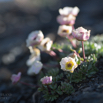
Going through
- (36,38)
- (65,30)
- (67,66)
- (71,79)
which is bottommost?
(71,79)

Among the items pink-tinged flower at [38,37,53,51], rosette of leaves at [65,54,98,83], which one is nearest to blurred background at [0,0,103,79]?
pink-tinged flower at [38,37,53,51]

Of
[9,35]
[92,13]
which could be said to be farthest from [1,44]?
[92,13]

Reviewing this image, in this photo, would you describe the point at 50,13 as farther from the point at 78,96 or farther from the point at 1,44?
the point at 78,96

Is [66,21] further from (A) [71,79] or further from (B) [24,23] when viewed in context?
(B) [24,23]

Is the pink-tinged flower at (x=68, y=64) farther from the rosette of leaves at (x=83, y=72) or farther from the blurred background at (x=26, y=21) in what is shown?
the blurred background at (x=26, y=21)

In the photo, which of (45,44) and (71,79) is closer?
(71,79)

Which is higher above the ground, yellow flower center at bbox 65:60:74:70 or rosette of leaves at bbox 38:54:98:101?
yellow flower center at bbox 65:60:74:70

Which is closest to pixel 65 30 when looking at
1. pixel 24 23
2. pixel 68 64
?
pixel 68 64

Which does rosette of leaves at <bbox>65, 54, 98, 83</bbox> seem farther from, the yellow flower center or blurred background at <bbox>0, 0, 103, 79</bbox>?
blurred background at <bbox>0, 0, 103, 79</bbox>

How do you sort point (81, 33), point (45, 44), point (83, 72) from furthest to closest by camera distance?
1. point (45, 44)
2. point (83, 72)
3. point (81, 33)
